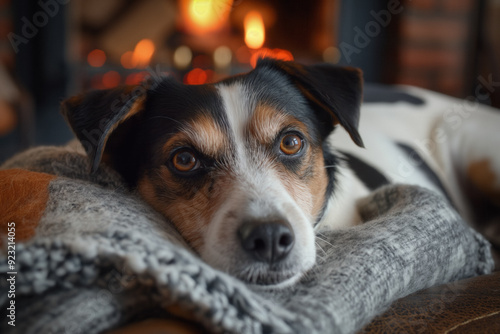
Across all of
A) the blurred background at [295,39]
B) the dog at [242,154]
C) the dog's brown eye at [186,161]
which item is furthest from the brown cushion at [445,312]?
the blurred background at [295,39]

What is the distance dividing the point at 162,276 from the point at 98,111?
725 millimetres

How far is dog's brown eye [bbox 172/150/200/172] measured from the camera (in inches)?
51.4

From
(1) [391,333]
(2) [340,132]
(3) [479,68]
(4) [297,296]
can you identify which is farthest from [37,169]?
(3) [479,68]

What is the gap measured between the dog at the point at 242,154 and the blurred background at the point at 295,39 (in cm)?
266

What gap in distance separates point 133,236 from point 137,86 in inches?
28.4

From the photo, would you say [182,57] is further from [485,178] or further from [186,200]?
[186,200]

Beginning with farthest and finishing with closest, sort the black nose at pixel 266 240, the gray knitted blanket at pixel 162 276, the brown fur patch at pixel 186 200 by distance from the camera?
the brown fur patch at pixel 186 200, the black nose at pixel 266 240, the gray knitted blanket at pixel 162 276

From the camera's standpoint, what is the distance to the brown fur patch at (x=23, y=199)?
0.91 m

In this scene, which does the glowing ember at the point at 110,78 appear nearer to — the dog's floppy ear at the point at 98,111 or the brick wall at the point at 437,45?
the brick wall at the point at 437,45

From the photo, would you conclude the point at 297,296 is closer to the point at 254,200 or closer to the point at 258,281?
the point at 258,281

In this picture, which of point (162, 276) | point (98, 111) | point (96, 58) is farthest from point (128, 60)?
point (162, 276)

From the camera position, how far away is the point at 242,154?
130 centimetres

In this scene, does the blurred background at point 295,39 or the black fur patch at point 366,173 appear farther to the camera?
the blurred background at point 295,39

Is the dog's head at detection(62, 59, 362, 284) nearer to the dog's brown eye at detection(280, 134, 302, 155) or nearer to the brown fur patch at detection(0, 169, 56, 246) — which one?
the dog's brown eye at detection(280, 134, 302, 155)
